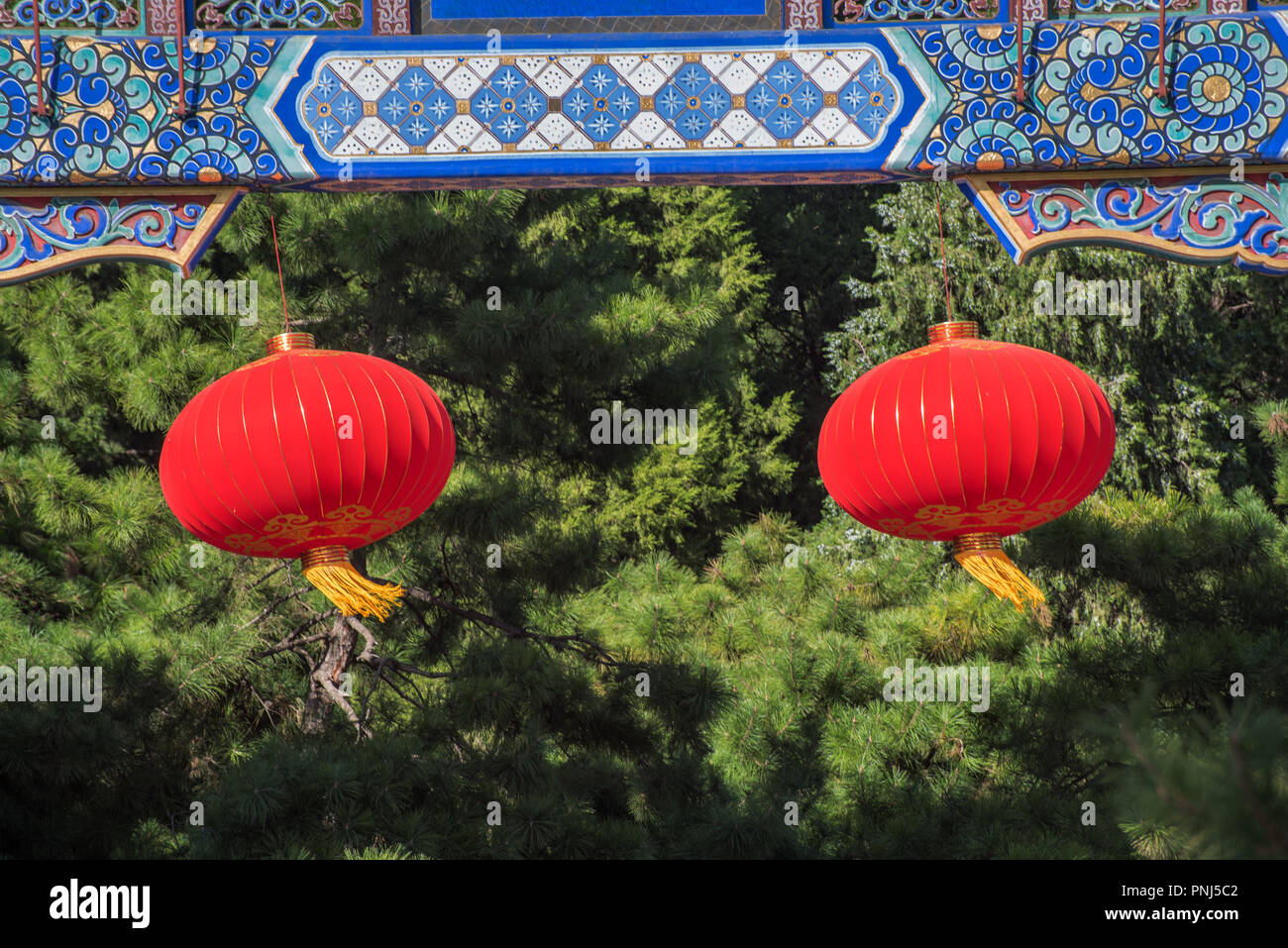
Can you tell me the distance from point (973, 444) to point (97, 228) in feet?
5.03

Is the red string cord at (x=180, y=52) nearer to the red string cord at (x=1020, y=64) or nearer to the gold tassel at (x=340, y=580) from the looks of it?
the gold tassel at (x=340, y=580)

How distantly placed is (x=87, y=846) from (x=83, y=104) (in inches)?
71.3

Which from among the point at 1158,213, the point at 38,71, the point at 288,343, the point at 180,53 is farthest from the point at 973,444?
the point at 38,71

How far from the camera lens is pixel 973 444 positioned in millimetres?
2055

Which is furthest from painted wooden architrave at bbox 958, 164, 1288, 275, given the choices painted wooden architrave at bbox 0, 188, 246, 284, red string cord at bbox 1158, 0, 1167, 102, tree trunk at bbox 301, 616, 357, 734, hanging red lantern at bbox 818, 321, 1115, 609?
tree trunk at bbox 301, 616, 357, 734

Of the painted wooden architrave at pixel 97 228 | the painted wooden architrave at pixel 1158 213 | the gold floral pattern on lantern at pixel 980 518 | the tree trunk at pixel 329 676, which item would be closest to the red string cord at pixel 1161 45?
the painted wooden architrave at pixel 1158 213

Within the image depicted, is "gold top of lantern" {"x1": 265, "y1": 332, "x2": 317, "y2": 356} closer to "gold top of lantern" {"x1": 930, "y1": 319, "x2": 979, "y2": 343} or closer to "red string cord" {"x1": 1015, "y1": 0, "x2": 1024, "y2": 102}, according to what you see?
"gold top of lantern" {"x1": 930, "y1": 319, "x2": 979, "y2": 343}

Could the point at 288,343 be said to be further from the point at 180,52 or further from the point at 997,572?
the point at 997,572

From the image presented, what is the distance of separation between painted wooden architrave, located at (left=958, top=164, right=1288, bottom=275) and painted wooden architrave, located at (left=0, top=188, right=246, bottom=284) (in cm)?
139

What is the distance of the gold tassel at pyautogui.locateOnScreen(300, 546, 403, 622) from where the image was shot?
7.14 ft

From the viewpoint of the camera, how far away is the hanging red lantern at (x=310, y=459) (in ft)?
6.72

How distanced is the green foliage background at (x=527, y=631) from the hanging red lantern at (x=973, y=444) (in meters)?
0.53

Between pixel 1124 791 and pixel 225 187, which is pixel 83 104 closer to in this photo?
pixel 225 187

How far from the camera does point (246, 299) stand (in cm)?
423
